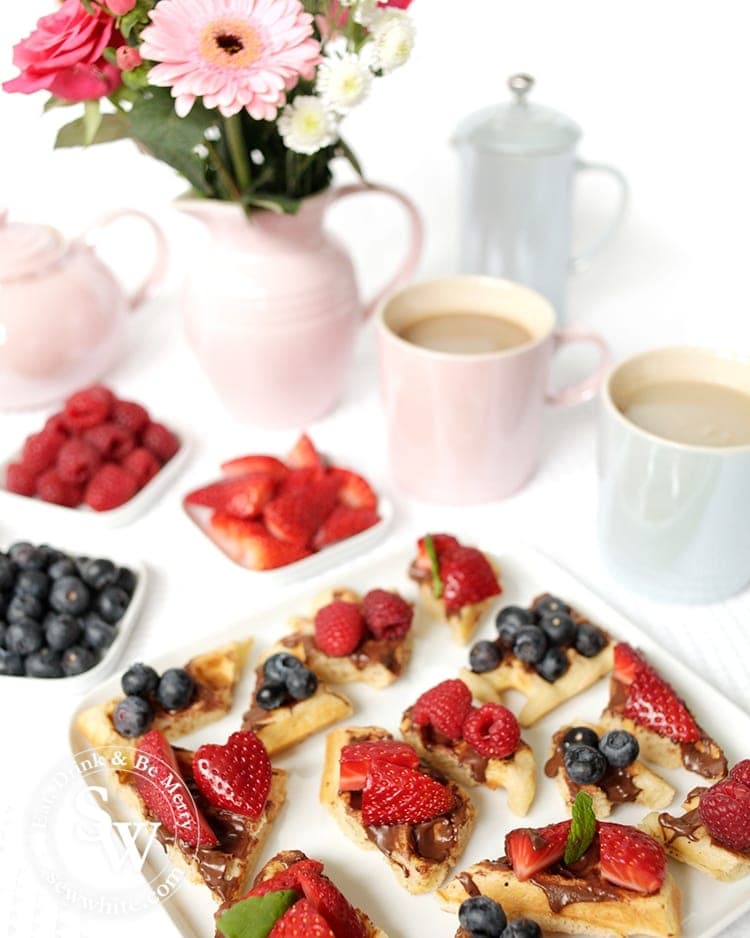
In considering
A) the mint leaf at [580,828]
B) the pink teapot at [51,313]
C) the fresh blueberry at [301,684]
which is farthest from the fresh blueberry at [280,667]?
the pink teapot at [51,313]

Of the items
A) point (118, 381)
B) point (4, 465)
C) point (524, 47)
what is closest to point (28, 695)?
point (4, 465)

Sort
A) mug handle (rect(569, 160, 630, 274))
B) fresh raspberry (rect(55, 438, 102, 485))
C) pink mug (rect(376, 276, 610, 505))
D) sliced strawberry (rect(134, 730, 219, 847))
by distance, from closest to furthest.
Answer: sliced strawberry (rect(134, 730, 219, 847))
pink mug (rect(376, 276, 610, 505))
fresh raspberry (rect(55, 438, 102, 485))
mug handle (rect(569, 160, 630, 274))

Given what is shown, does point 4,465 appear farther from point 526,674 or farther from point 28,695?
point 526,674

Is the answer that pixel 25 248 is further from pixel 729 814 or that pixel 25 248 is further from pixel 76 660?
pixel 729 814

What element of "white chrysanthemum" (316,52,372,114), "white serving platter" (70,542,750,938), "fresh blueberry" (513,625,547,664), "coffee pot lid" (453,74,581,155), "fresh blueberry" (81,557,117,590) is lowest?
"white serving platter" (70,542,750,938)

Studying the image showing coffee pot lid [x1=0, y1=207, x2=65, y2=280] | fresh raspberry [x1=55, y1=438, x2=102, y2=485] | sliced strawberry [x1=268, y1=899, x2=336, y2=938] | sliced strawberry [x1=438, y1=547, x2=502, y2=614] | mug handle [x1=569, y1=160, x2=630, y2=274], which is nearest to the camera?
sliced strawberry [x1=268, y1=899, x2=336, y2=938]

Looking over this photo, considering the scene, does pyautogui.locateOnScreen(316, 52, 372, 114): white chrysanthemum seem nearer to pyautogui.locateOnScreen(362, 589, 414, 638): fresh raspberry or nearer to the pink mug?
the pink mug

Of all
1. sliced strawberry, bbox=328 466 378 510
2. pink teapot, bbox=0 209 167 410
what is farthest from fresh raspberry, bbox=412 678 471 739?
pink teapot, bbox=0 209 167 410
